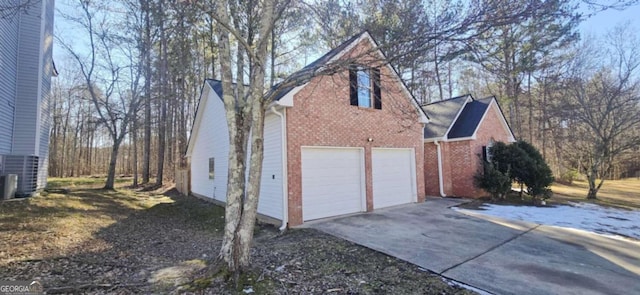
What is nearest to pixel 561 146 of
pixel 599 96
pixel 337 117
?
pixel 599 96

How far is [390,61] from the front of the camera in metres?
4.13

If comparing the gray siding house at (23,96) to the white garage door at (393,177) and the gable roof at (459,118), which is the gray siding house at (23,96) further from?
the gable roof at (459,118)

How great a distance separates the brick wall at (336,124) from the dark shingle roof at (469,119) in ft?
11.0

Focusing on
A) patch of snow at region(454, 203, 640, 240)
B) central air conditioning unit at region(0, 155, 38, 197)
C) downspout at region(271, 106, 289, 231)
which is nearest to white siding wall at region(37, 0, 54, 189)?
central air conditioning unit at region(0, 155, 38, 197)

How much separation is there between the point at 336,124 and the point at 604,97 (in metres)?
13.2

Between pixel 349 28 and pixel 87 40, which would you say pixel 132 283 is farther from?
pixel 87 40

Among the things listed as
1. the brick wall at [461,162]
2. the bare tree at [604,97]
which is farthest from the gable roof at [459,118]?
the bare tree at [604,97]

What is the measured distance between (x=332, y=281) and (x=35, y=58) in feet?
47.9

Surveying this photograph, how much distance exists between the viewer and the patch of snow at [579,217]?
25.0 feet

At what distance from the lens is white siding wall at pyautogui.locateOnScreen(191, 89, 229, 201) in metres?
11.9

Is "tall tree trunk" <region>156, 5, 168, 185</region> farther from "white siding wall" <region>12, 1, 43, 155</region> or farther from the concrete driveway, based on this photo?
the concrete driveway

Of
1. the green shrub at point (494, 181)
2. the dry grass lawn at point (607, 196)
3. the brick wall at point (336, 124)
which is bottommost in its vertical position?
the dry grass lawn at point (607, 196)

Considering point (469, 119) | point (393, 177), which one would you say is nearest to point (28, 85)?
point (393, 177)

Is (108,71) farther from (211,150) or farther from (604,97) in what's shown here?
(604,97)
